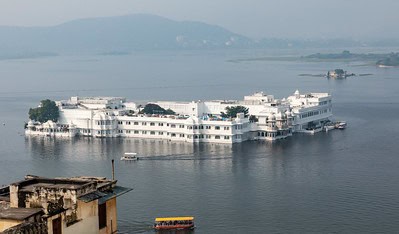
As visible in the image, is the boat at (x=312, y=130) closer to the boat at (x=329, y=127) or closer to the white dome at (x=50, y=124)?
the boat at (x=329, y=127)

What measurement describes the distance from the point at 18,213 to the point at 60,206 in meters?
0.48

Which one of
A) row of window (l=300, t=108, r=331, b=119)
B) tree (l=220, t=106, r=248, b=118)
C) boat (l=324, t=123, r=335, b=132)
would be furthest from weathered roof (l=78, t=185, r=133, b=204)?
boat (l=324, t=123, r=335, b=132)

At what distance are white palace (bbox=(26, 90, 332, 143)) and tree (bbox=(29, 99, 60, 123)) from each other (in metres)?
0.29

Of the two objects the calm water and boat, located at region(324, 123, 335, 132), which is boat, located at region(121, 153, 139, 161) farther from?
boat, located at region(324, 123, 335, 132)

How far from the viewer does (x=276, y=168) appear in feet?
83.0

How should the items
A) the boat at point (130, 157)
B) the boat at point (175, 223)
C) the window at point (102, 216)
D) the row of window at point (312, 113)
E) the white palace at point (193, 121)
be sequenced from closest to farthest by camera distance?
the window at point (102, 216), the boat at point (175, 223), the boat at point (130, 157), the white palace at point (193, 121), the row of window at point (312, 113)

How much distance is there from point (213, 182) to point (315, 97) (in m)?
16.4

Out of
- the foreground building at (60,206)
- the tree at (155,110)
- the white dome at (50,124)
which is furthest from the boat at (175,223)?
the tree at (155,110)

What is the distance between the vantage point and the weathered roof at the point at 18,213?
6.96 m

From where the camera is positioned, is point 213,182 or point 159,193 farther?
point 213,182

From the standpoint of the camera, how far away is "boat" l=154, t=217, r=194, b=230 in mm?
17672

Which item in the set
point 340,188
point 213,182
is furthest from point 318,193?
point 213,182

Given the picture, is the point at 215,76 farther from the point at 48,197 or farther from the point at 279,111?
the point at 48,197

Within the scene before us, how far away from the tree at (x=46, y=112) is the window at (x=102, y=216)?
28.7 meters
